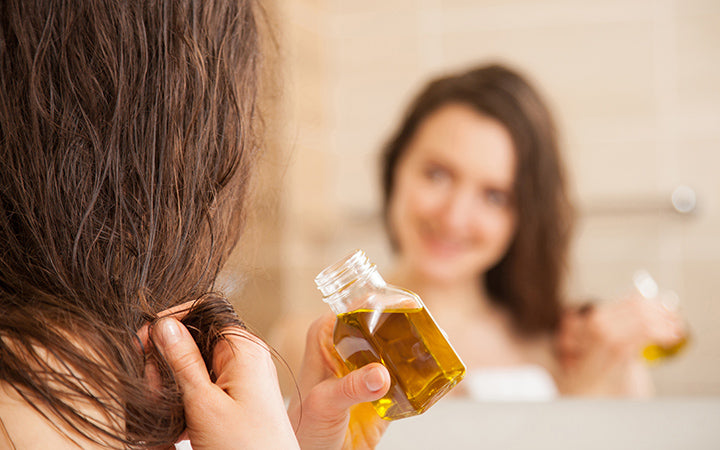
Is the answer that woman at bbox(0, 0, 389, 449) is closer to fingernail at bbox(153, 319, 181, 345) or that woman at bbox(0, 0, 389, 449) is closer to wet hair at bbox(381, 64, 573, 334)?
fingernail at bbox(153, 319, 181, 345)

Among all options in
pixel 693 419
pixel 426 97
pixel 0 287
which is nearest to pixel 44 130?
pixel 0 287

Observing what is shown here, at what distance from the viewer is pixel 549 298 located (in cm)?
142

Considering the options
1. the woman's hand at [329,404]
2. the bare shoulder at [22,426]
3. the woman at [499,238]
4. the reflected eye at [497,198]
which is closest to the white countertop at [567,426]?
the woman's hand at [329,404]

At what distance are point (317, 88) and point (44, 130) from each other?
1789mm

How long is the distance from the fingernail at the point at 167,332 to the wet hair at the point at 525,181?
40.7 inches

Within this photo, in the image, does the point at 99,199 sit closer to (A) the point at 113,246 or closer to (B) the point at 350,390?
(A) the point at 113,246

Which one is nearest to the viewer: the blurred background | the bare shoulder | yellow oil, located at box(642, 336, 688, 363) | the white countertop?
the bare shoulder

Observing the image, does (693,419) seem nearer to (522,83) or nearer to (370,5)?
(522,83)

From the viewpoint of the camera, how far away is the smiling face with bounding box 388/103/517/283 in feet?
4.30

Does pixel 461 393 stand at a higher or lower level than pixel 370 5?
lower

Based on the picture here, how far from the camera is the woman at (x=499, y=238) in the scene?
131 cm

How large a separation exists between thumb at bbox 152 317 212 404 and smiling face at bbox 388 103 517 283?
3.18 ft

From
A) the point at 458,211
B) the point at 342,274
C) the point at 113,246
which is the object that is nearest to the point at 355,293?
the point at 342,274

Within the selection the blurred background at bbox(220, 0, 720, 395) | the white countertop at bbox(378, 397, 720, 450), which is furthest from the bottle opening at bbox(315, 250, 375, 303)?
the blurred background at bbox(220, 0, 720, 395)
